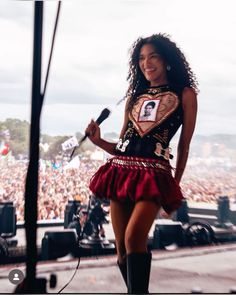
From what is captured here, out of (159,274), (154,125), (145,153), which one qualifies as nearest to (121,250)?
(159,274)

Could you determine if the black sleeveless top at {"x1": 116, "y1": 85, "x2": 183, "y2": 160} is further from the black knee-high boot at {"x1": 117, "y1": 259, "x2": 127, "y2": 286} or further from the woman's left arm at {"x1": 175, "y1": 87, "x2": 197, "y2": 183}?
the black knee-high boot at {"x1": 117, "y1": 259, "x2": 127, "y2": 286}

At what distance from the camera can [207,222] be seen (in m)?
2.39

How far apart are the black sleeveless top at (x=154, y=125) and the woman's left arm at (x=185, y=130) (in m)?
0.02

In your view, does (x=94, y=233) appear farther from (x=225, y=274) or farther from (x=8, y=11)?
(x=8, y=11)

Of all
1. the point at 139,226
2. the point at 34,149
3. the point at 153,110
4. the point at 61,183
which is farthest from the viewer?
the point at 61,183

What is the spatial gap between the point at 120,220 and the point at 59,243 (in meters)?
0.46

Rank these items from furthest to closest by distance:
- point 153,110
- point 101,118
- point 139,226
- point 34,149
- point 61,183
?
point 61,183 → point 101,118 → point 153,110 → point 139,226 → point 34,149

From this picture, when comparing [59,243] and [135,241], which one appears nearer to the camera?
[135,241]

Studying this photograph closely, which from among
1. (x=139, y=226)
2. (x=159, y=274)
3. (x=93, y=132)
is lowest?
(x=159, y=274)

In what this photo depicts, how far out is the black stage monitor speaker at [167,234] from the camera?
1.94 m

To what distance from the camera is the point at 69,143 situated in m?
1.97

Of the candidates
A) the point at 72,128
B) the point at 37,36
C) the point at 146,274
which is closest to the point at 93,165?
the point at 72,128

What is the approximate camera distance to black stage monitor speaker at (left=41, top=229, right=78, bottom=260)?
6.89 feet

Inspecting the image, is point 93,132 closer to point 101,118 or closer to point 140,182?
point 101,118
